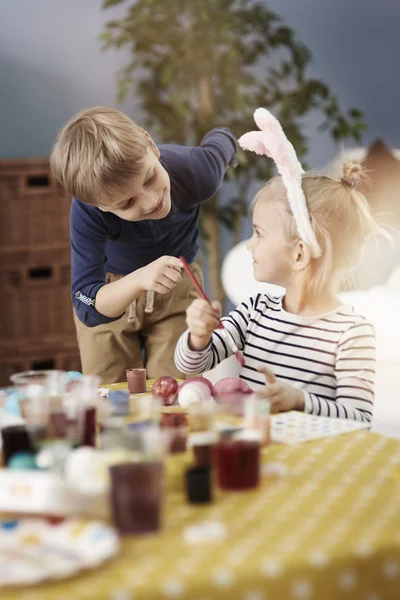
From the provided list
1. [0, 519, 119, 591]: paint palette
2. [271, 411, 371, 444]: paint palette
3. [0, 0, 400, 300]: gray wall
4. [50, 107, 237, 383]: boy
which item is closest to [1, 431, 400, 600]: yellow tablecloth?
[0, 519, 119, 591]: paint palette

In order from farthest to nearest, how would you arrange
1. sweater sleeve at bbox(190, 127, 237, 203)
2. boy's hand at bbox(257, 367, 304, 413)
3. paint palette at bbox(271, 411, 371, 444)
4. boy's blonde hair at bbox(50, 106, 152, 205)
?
sweater sleeve at bbox(190, 127, 237, 203) < boy's blonde hair at bbox(50, 106, 152, 205) < boy's hand at bbox(257, 367, 304, 413) < paint palette at bbox(271, 411, 371, 444)

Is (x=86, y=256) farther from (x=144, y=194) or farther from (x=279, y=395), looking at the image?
(x=279, y=395)

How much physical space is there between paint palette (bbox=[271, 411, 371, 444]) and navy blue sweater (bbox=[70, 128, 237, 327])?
70cm

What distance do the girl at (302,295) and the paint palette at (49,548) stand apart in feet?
2.47

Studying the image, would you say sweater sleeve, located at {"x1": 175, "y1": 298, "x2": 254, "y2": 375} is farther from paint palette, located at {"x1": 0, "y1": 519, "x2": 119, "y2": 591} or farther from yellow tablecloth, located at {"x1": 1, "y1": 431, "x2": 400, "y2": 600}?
paint palette, located at {"x1": 0, "y1": 519, "x2": 119, "y2": 591}

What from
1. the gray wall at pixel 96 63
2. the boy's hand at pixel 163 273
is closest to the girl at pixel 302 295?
the boy's hand at pixel 163 273

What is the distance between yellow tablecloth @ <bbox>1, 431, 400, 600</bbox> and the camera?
80 cm

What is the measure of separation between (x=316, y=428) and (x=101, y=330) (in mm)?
1053

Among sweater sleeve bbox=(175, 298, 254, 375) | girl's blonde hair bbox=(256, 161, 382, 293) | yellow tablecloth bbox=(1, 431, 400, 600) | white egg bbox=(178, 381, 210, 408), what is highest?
girl's blonde hair bbox=(256, 161, 382, 293)

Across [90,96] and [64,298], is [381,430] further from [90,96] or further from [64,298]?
[90,96]

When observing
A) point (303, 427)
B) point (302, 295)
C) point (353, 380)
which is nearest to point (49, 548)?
point (303, 427)

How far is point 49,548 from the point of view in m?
0.86

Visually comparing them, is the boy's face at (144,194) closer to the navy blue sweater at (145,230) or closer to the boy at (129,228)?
the boy at (129,228)

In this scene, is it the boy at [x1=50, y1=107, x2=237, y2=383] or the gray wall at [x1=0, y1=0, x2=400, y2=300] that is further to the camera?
the gray wall at [x1=0, y1=0, x2=400, y2=300]
